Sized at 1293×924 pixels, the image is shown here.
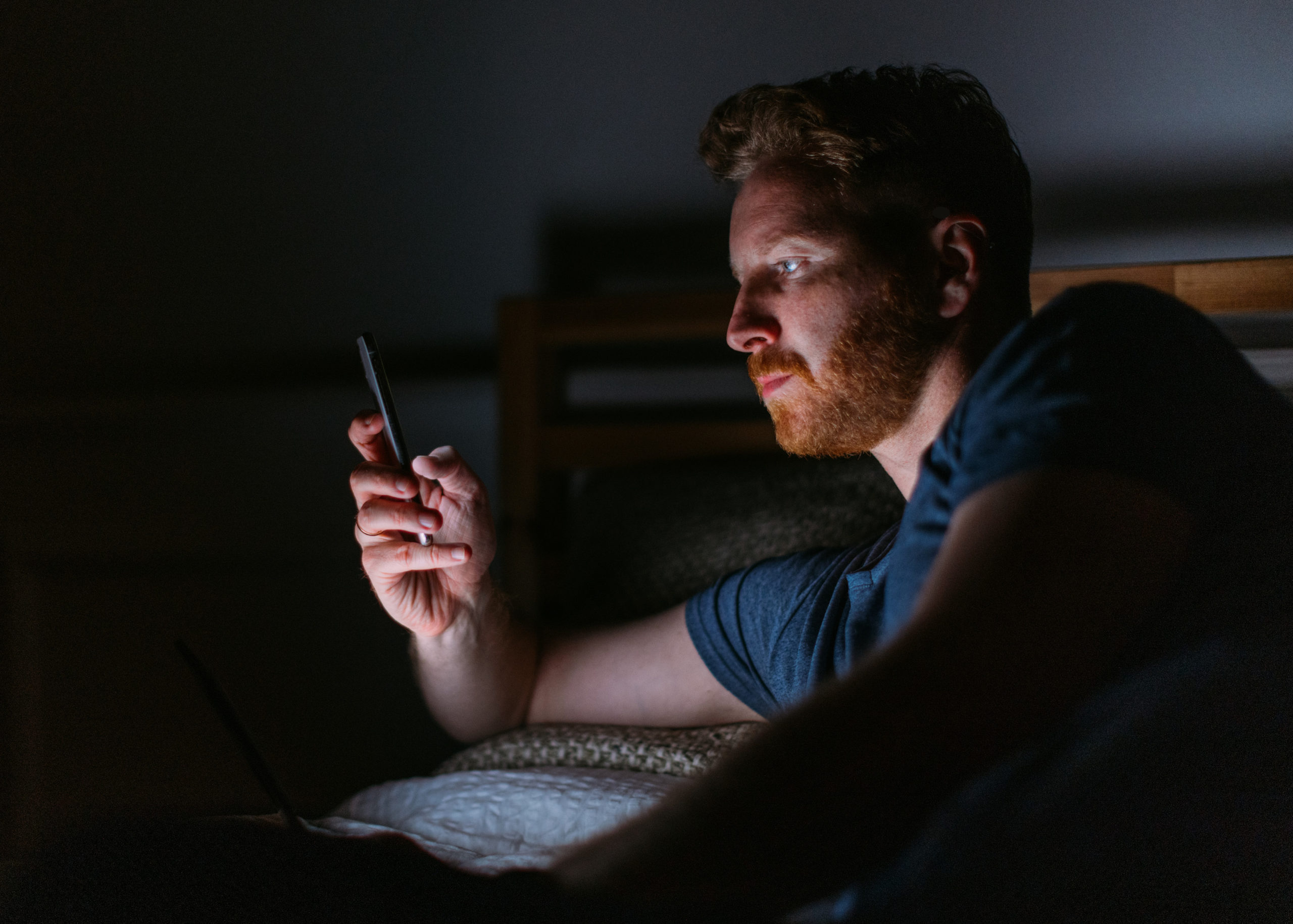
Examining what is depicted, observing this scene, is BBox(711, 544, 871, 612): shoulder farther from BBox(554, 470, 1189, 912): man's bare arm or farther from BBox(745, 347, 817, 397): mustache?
BBox(554, 470, 1189, 912): man's bare arm

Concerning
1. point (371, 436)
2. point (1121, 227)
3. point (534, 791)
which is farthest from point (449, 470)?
point (1121, 227)

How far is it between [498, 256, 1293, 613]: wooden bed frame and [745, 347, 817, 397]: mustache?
489mm

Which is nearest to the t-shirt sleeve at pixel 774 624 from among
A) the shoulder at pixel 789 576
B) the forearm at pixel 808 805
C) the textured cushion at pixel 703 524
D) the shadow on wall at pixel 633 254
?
the shoulder at pixel 789 576

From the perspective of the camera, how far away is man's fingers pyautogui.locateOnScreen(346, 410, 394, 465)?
3.02 ft

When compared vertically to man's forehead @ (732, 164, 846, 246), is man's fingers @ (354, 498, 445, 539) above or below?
below

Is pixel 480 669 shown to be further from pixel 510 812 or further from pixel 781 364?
pixel 781 364

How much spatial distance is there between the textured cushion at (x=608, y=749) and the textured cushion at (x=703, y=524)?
24 cm

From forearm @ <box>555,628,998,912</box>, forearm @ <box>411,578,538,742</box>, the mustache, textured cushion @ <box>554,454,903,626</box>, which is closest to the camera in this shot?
forearm @ <box>555,628,998,912</box>

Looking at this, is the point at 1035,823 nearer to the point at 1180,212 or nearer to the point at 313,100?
the point at 1180,212

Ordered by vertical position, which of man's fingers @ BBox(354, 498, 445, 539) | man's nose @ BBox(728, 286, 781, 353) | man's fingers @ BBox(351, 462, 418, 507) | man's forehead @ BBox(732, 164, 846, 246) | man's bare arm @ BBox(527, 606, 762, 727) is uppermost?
man's forehead @ BBox(732, 164, 846, 246)

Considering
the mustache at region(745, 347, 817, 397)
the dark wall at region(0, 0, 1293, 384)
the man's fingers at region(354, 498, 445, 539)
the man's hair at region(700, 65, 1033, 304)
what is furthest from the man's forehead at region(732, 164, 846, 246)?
the dark wall at region(0, 0, 1293, 384)

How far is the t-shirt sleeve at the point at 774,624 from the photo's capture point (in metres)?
0.91

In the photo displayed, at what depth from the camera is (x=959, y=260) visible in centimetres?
92

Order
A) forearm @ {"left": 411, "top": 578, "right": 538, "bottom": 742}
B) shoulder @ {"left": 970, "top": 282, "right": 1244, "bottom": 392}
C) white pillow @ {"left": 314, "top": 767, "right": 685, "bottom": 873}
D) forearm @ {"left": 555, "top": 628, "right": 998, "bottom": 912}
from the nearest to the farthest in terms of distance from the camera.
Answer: forearm @ {"left": 555, "top": 628, "right": 998, "bottom": 912}
shoulder @ {"left": 970, "top": 282, "right": 1244, "bottom": 392}
white pillow @ {"left": 314, "top": 767, "right": 685, "bottom": 873}
forearm @ {"left": 411, "top": 578, "right": 538, "bottom": 742}
